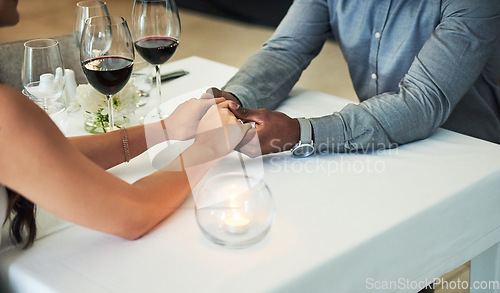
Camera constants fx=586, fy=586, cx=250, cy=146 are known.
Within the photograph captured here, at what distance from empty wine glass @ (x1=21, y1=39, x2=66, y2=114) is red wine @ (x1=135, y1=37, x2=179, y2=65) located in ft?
0.80

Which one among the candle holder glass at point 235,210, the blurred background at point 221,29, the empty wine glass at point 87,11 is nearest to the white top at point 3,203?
the candle holder glass at point 235,210

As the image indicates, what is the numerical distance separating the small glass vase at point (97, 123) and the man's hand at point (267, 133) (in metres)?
0.27

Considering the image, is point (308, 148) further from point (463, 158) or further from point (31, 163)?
point (31, 163)

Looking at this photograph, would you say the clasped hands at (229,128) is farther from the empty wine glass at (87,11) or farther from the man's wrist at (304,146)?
the empty wine glass at (87,11)

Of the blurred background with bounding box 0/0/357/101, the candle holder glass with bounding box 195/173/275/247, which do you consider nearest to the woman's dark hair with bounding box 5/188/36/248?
the candle holder glass with bounding box 195/173/275/247

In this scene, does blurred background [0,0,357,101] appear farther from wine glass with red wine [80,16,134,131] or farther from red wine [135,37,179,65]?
wine glass with red wine [80,16,134,131]

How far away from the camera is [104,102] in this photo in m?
1.28

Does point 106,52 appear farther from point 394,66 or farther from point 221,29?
point 221,29

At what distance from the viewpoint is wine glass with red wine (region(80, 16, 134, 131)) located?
111cm

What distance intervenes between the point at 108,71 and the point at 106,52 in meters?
0.04

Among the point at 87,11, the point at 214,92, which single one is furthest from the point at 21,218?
the point at 87,11

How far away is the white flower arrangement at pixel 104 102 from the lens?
127 centimetres

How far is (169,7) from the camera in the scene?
4.50ft

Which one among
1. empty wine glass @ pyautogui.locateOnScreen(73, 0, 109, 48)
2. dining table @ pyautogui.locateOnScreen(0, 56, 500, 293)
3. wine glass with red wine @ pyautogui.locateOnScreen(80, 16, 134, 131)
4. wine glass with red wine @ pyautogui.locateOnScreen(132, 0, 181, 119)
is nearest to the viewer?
dining table @ pyautogui.locateOnScreen(0, 56, 500, 293)
